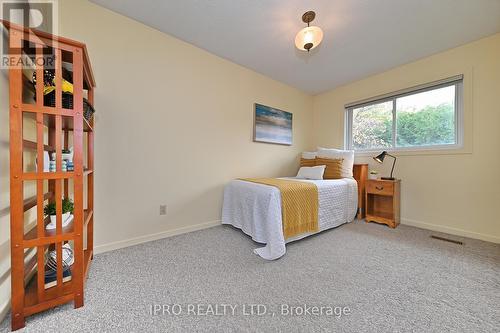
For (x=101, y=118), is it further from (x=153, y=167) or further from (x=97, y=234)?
(x=97, y=234)

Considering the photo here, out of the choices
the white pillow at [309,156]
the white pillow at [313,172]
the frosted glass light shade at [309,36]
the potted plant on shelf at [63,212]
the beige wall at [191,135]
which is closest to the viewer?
the potted plant on shelf at [63,212]

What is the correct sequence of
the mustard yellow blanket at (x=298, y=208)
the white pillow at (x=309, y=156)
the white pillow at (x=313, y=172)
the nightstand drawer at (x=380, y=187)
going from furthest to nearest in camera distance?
1. the white pillow at (x=309, y=156)
2. the white pillow at (x=313, y=172)
3. the nightstand drawer at (x=380, y=187)
4. the mustard yellow blanket at (x=298, y=208)

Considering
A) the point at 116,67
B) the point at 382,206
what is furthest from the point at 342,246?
the point at 116,67

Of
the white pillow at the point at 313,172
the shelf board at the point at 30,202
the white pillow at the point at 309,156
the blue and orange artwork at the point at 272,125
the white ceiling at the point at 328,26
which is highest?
the white ceiling at the point at 328,26

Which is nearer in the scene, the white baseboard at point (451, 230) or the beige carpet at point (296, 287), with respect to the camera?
the beige carpet at point (296, 287)

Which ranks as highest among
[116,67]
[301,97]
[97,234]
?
[301,97]

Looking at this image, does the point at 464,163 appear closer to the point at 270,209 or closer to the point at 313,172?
the point at 313,172

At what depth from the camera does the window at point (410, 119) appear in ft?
7.98

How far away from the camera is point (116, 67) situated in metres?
1.85

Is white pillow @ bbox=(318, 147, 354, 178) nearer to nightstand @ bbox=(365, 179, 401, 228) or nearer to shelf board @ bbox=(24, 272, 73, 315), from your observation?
nightstand @ bbox=(365, 179, 401, 228)

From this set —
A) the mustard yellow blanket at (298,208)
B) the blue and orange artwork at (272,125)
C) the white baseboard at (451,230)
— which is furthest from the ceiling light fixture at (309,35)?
the white baseboard at (451,230)

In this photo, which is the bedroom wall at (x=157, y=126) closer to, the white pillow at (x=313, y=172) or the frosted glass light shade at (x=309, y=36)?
the white pillow at (x=313, y=172)

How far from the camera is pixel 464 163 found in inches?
89.3

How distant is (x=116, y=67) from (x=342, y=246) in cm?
289
